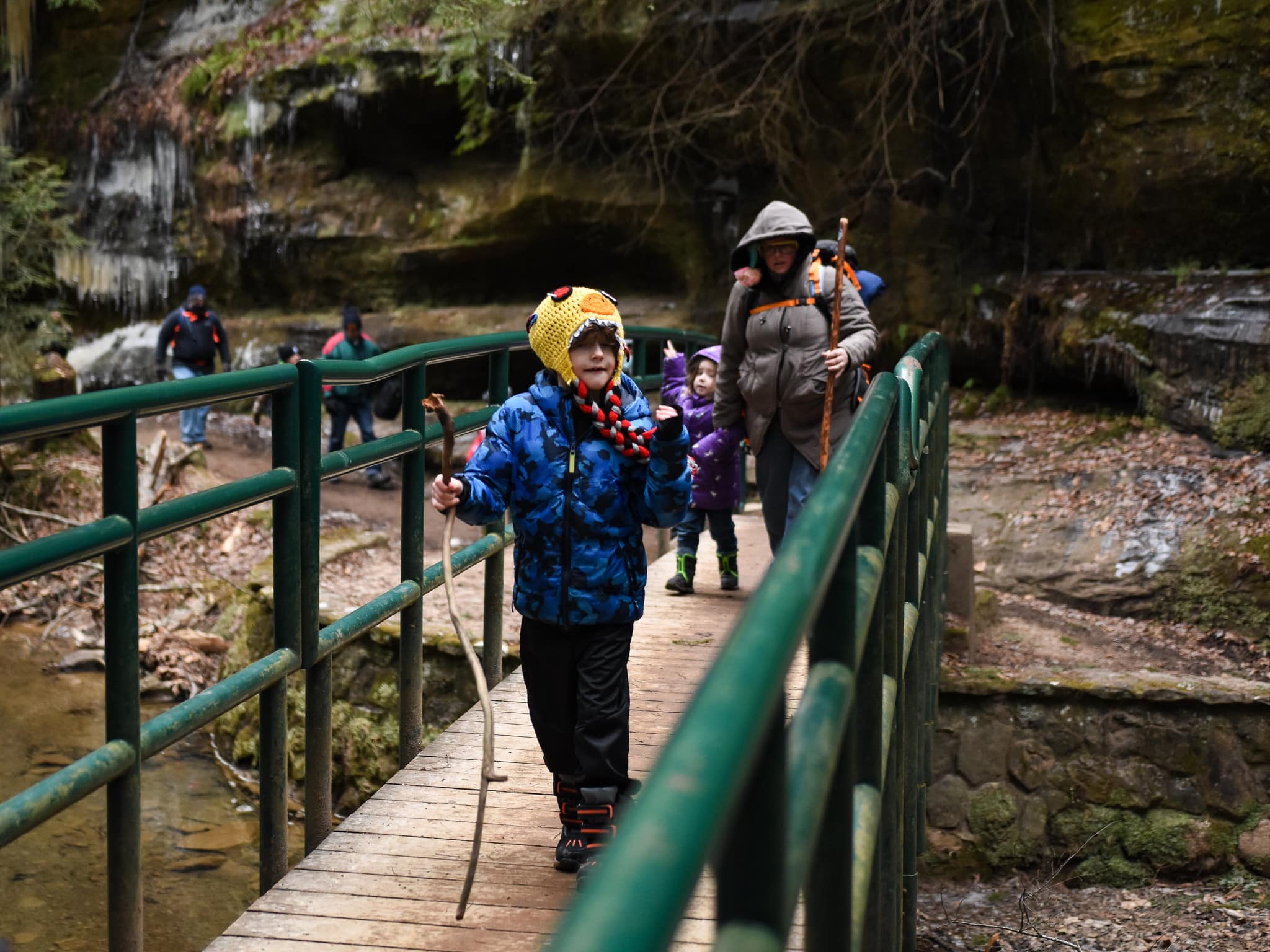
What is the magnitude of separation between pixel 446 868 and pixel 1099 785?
5.70 meters

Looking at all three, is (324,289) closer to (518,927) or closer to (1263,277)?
(1263,277)

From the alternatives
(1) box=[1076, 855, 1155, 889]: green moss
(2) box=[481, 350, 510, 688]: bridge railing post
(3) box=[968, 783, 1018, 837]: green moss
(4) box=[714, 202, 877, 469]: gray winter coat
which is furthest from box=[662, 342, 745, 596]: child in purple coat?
(1) box=[1076, 855, 1155, 889]: green moss

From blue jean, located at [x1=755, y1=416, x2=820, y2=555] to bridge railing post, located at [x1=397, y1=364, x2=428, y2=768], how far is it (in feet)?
6.21

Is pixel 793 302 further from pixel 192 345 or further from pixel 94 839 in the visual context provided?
pixel 192 345

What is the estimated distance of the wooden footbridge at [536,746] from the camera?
921 millimetres

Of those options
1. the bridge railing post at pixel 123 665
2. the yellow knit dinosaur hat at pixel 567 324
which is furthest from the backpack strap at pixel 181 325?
the bridge railing post at pixel 123 665

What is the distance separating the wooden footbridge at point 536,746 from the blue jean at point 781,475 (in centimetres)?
57

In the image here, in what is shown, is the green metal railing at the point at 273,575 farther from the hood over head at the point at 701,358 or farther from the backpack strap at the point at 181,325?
the backpack strap at the point at 181,325

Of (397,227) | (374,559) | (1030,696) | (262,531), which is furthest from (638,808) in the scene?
(397,227)

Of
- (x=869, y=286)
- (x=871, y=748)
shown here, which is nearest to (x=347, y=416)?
(x=869, y=286)

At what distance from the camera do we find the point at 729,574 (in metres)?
7.60

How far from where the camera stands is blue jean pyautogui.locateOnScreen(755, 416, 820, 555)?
589cm

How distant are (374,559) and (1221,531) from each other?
677 cm

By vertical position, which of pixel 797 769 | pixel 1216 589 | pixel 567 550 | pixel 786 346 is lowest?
pixel 1216 589
